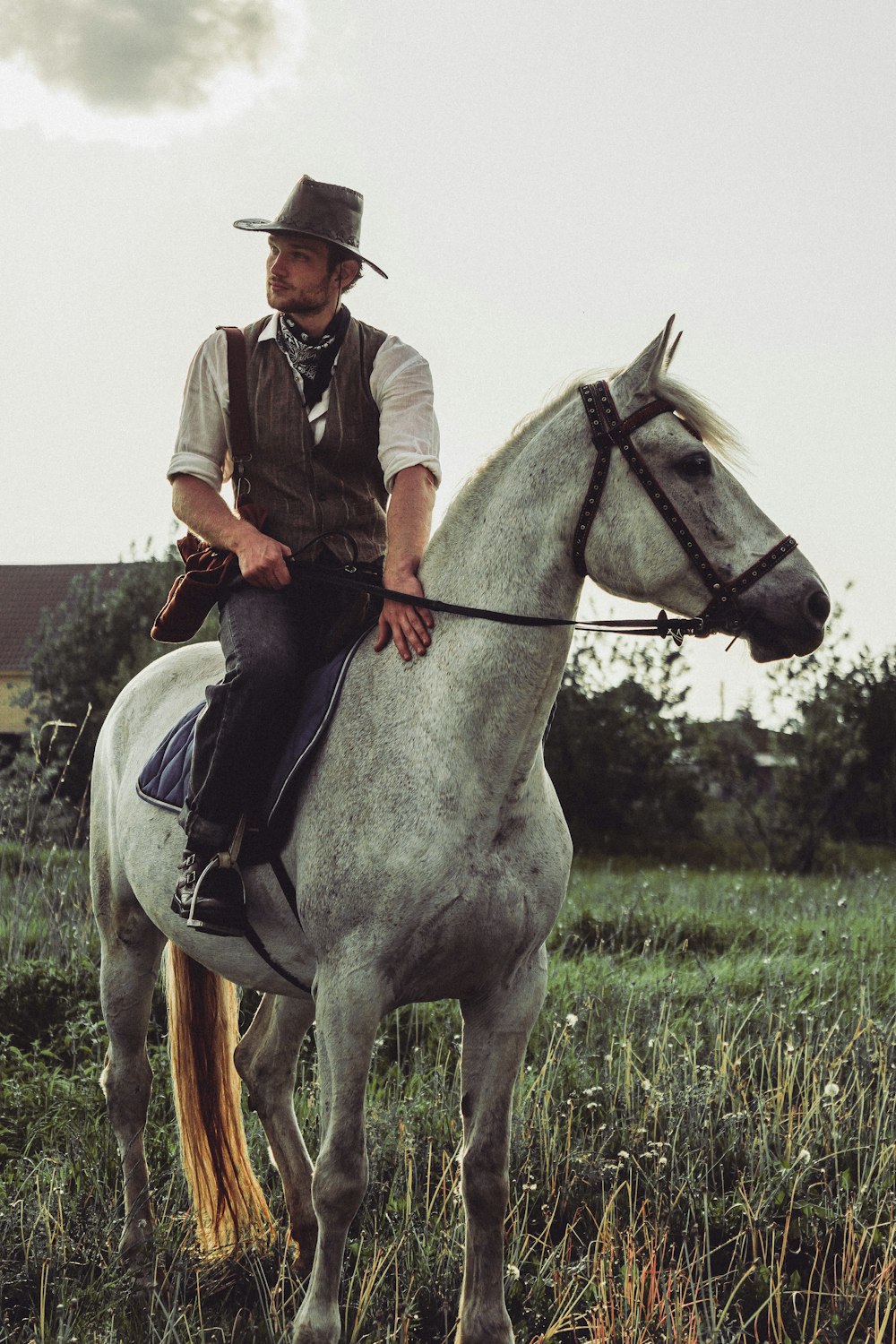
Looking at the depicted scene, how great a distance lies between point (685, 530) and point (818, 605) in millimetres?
397

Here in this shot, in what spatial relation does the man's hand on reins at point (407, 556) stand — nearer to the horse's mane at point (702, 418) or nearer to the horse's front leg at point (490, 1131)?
the horse's mane at point (702, 418)

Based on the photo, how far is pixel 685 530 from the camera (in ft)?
9.96

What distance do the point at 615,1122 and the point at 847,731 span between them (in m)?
17.0

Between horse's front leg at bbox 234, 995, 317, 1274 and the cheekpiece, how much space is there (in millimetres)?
2699

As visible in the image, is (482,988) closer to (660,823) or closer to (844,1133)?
(844,1133)

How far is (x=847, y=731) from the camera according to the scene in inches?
813

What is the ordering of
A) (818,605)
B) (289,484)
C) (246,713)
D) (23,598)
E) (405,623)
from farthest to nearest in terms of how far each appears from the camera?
(23,598), (289,484), (246,713), (405,623), (818,605)

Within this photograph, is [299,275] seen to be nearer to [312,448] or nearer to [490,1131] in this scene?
[312,448]

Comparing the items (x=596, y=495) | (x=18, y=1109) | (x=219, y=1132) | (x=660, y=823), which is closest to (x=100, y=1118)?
(x=18, y=1109)

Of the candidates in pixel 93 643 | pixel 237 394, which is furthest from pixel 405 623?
pixel 93 643

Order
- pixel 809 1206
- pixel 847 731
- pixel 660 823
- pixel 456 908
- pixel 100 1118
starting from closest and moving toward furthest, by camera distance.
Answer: pixel 456 908 < pixel 809 1206 < pixel 100 1118 < pixel 847 731 < pixel 660 823

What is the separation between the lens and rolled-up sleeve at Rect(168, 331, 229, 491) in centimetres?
383

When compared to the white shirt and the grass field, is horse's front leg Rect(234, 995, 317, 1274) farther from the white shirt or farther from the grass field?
the white shirt

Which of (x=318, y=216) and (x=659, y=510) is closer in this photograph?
(x=659, y=510)
